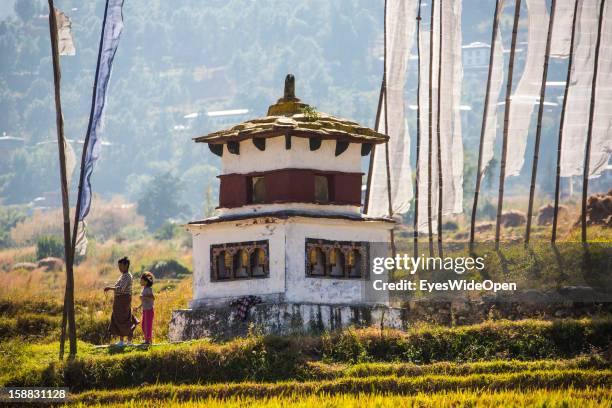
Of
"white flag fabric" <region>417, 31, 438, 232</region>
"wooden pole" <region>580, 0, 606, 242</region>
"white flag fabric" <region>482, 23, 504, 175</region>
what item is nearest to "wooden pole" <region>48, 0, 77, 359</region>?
"white flag fabric" <region>417, 31, 438, 232</region>

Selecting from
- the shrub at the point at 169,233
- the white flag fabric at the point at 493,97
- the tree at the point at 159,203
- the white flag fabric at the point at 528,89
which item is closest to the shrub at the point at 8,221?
the tree at the point at 159,203

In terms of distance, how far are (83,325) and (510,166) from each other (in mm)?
13467

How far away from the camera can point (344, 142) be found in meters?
30.9

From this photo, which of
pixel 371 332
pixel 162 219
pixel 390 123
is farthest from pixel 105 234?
pixel 371 332

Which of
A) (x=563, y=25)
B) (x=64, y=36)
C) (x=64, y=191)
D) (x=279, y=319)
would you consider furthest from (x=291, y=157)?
(x=563, y=25)

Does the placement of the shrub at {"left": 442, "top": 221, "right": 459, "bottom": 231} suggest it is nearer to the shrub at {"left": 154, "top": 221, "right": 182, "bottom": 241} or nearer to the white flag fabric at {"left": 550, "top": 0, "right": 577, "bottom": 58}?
the shrub at {"left": 154, "top": 221, "right": 182, "bottom": 241}

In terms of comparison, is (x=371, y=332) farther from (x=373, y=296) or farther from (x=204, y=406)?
(x=204, y=406)

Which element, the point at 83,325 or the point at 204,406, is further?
the point at 83,325

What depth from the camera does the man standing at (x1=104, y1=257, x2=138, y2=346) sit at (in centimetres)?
2827

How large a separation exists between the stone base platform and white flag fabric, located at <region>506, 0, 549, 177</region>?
31.0 feet

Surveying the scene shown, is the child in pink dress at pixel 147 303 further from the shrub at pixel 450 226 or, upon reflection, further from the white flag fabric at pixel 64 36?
the shrub at pixel 450 226

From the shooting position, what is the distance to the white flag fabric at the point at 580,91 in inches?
1442

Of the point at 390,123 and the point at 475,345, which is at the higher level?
the point at 390,123

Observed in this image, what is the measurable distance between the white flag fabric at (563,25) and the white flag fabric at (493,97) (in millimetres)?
A: 1699
